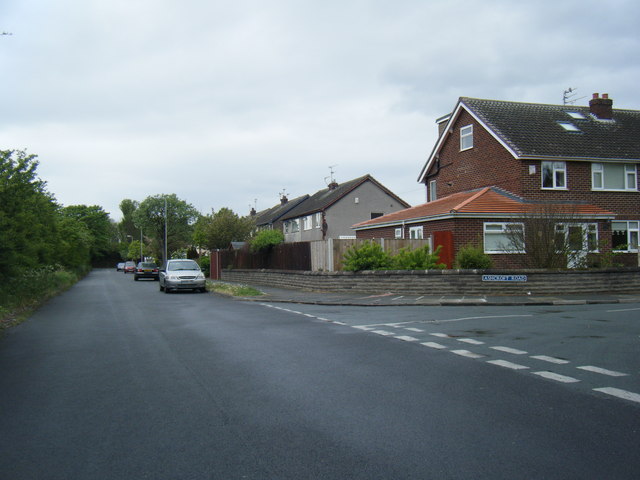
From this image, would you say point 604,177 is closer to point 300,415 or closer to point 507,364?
point 507,364

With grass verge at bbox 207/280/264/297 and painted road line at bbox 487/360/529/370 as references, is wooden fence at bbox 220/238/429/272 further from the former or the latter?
painted road line at bbox 487/360/529/370

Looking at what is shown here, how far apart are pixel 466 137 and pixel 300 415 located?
27.4 m

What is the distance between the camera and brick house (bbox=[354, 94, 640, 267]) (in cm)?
2464

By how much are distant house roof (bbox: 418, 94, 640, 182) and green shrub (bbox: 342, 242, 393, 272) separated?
8.83m

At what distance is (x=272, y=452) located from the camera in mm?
4469

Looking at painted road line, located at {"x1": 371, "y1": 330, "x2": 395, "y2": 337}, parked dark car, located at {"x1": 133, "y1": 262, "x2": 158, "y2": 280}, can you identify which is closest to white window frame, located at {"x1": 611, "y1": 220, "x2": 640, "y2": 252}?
painted road line, located at {"x1": 371, "y1": 330, "x2": 395, "y2": 337}

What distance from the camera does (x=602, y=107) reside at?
31562 mm

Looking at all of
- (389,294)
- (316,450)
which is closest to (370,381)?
(316,450)

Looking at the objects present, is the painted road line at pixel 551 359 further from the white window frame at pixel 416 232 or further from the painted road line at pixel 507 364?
the white window frame at pixel 416 232

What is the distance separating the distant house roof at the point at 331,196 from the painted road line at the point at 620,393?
146ft

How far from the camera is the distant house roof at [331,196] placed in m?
51.2

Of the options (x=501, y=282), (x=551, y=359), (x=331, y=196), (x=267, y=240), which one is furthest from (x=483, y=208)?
(x=331, y=196)

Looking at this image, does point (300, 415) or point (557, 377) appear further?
point (557, 377)

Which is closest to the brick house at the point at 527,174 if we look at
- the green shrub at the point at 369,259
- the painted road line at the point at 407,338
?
the green shrub at the point at 369,259
